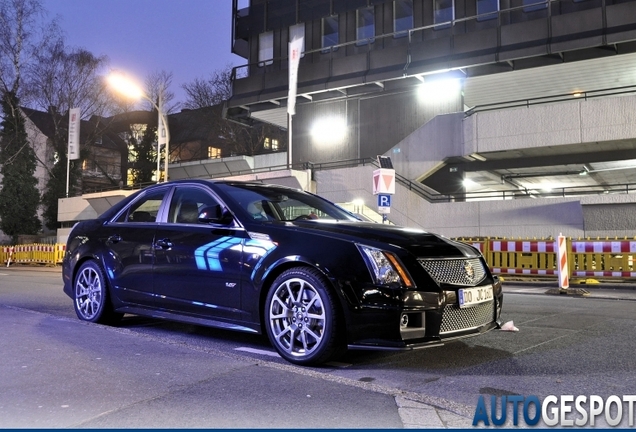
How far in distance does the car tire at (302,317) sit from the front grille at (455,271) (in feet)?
2.63

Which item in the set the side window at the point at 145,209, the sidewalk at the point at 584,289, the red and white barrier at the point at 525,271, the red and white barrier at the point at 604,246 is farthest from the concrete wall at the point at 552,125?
the side window at the point at 145,209

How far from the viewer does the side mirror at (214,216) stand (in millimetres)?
5309

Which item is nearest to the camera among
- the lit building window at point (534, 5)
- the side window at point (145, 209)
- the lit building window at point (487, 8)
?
the side window at point (145, 209)

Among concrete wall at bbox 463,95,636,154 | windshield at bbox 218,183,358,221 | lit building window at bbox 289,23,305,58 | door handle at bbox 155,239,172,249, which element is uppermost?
lit building window at bbox 289,23,305,58

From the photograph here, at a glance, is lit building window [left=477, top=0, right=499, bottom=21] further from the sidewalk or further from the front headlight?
the front headlight

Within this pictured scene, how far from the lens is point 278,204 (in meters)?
5.71

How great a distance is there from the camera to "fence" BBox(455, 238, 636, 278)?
48.6 feet

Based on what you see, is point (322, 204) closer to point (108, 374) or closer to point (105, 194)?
point (108, 374)

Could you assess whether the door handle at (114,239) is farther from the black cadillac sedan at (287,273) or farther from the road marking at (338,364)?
the road marking at (338,364)

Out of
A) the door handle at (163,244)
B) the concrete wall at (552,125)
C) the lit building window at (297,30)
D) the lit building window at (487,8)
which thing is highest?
the lit building window at (297,30)

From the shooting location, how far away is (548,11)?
24125mm

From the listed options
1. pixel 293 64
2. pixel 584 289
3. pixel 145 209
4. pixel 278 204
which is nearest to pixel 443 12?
pixel 293 64

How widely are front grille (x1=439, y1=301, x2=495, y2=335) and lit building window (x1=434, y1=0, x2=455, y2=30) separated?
81.3 feet

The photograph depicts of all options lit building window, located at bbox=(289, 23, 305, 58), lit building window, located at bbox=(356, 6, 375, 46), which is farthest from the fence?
lit building window, located at bbox=(289, 23, 305, 58)
